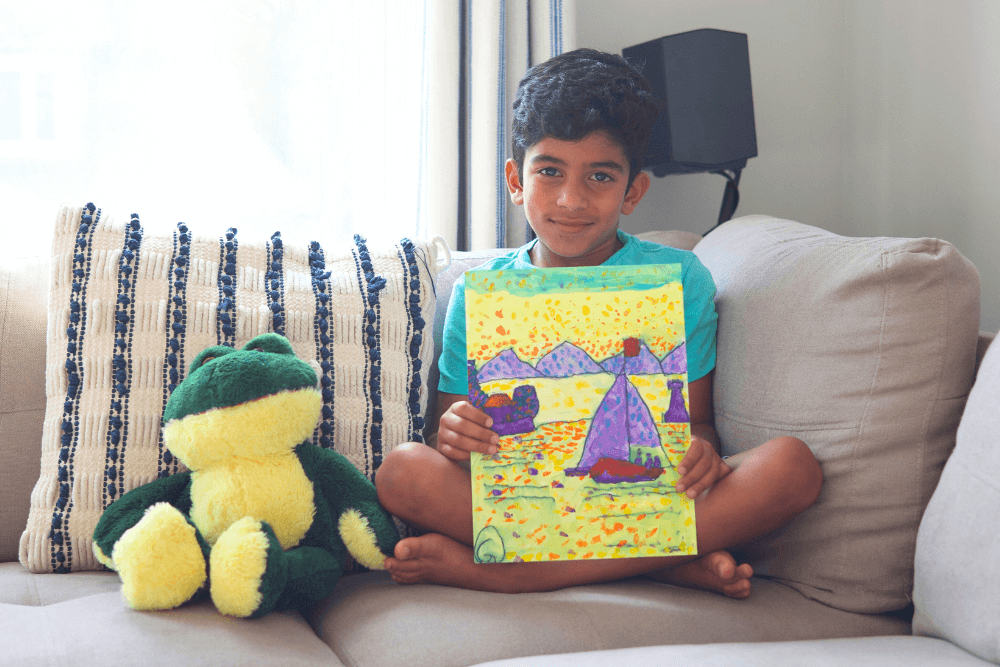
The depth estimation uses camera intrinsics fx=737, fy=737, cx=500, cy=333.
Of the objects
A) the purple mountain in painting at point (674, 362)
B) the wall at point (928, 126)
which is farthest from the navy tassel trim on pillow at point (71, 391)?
the wall at point (928, 126)

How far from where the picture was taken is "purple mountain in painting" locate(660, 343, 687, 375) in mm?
941

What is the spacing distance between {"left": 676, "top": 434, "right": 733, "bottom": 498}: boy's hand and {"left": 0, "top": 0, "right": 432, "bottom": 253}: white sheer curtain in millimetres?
940

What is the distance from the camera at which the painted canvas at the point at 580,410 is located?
0.91 metres

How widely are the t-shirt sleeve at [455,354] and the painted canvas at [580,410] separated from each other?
0.82 ft

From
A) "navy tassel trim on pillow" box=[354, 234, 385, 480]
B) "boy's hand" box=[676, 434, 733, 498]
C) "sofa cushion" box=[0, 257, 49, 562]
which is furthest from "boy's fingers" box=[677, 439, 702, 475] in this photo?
"sofa cushion" box=[0, 257, 49, 562]

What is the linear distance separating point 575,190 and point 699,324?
277 millimetres

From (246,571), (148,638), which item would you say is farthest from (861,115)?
(148,638)

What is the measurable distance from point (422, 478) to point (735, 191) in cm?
112

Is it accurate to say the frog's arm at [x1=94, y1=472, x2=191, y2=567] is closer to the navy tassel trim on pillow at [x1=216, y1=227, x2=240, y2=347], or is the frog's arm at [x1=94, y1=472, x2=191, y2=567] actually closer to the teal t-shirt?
the navy tassel trim on pillow at [x1=216, y1=227, x2=240, y2=347]

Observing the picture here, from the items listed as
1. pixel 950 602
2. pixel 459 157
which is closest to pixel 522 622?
pixel 950 602

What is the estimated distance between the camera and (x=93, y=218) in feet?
3.46

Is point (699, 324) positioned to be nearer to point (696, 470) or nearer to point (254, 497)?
point (696, 470)

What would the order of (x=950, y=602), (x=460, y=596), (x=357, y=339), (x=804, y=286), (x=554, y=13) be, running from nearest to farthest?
1. (x=950, y=602)
2. (x=460, y=596)
3. (x=804, y=286)
4. (x=357, y=339)
5. (x=554, y=13)

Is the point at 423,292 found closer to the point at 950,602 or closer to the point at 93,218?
the point at 93,218
